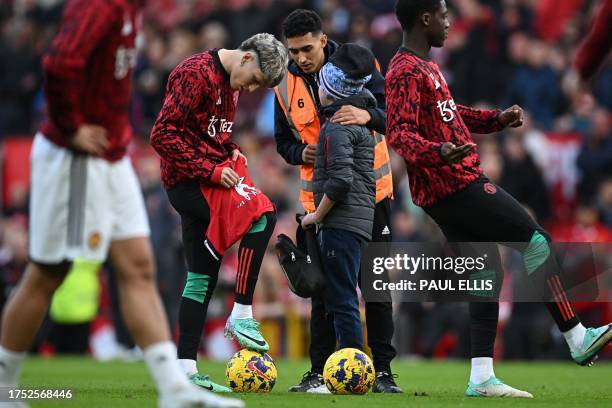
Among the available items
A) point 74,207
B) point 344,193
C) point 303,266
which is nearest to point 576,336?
point 344,193

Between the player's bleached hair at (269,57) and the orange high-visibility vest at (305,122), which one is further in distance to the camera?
the orange high-visibility vest at (305,122)

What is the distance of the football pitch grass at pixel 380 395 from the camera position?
797 centimetres

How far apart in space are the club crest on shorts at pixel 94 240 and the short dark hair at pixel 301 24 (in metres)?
3.08

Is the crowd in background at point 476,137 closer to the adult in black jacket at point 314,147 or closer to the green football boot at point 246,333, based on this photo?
the adult in black jacket at point 314,147

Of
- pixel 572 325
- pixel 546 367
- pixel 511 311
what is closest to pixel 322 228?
pixel 572 325

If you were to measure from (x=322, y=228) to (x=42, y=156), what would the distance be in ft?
8.69

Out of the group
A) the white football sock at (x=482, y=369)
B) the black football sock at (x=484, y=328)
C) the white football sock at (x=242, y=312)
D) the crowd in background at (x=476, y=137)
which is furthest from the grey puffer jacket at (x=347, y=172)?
the crowd in background at (x=476, y=137)

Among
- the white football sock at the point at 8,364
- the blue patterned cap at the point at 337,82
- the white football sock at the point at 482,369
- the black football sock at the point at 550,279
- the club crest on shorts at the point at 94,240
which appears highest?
the blue patterned cap at the point at 337,82

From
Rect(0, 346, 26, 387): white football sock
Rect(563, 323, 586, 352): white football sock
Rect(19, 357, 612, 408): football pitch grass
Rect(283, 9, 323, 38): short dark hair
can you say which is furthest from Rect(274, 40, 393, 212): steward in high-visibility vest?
Rect(0, 346, 26, 387): white football sock

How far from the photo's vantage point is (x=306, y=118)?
371 inches

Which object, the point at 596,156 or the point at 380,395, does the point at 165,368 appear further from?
the point at 596,156

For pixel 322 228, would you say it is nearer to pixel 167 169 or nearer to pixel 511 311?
pixel 167 169

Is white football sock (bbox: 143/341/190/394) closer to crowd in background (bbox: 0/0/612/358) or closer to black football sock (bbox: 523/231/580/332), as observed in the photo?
black football sock (bbox: 523/231/580/332)

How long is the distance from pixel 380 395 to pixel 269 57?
8.27 feet
